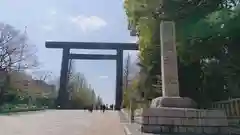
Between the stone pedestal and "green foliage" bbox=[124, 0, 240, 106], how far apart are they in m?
2.94

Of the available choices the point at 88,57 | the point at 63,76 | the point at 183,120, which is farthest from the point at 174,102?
Result: the point at 88,57

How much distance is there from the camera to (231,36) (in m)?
10.7

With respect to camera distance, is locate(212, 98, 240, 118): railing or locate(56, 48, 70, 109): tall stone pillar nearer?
locate(212, 98, 240, 118): railing

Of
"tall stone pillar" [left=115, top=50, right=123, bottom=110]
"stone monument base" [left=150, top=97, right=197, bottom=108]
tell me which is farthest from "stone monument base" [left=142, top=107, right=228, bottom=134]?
A: "tall stone pillar" [left=115, top=50, right=123, bottom=110]

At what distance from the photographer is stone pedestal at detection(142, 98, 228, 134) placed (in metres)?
8.97

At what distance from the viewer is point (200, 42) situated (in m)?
11.2

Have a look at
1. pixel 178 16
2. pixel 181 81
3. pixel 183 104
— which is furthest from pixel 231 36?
pixel 181 81

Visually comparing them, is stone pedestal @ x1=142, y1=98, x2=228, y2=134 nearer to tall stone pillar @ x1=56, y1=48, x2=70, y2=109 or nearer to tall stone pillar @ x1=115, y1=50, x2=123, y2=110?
tall stone pillar @ x1=115, y1=50, x2=123, y2=110

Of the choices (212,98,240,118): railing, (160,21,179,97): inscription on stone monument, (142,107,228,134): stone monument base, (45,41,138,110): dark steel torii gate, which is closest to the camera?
(142,107,228,134): stone monument base

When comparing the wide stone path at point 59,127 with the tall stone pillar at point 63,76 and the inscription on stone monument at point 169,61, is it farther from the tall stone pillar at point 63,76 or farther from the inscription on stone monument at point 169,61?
the tall stone pillar at point 63,76

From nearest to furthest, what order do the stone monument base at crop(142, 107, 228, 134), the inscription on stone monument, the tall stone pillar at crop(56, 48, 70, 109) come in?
the stone monument base at crop(142, 107, 228, 134), the inscription on stone monument, the tall stone pillar at crop(56, 48, 70, 109)

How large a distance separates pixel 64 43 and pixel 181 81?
3328 centimetres

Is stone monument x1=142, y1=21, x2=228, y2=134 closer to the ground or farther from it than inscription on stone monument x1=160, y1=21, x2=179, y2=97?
closer to the ground

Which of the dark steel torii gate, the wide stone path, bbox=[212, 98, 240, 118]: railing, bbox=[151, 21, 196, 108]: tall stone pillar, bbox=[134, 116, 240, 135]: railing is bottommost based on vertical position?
the wide stone path
